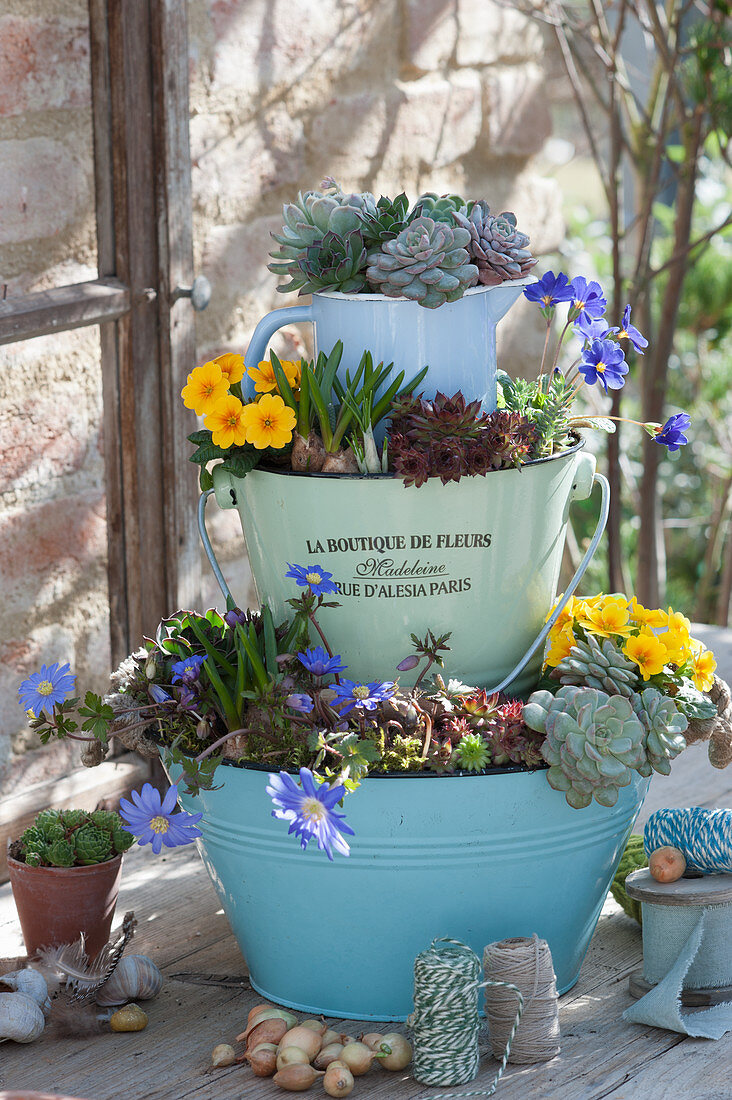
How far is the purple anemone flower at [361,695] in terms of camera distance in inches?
48.2

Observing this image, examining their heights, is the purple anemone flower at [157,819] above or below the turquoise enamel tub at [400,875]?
above

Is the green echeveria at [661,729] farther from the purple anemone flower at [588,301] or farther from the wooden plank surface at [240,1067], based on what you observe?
the purple anemone flower at [588,301]

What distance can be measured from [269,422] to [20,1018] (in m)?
0.63

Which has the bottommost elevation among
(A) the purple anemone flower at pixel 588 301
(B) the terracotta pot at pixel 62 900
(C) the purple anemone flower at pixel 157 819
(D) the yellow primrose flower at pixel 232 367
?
(B) the terracotta pot at pixel 62 900

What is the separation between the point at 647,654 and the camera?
4.37 feet

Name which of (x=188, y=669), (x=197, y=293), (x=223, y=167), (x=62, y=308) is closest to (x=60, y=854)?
(x=188, y=669)

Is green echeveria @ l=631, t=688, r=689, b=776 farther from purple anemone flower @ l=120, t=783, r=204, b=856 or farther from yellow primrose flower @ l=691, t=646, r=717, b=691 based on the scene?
purple anemone flower @ l=120, t=783, r=204, b=856

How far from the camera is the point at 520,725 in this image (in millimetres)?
1267

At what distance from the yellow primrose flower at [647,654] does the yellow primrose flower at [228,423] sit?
455 millimetres

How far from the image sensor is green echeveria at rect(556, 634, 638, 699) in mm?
1301

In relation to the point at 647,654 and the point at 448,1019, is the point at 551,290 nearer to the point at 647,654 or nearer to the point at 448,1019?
the point at 647,654

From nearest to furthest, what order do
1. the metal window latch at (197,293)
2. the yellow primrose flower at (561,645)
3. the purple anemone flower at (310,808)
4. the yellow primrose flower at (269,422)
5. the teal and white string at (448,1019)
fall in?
1. the purple anemone flower at (310,808)
2. the teal and white string at (448,1019)
3. the yellow primrose flower at (269,422)
4. the yellow primrose flower at (561,645)
5. the metal window latch at (197,293)

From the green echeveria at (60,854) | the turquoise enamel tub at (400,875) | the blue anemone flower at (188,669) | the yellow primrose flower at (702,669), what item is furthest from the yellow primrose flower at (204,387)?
the yellow primrose flower at (702,669)

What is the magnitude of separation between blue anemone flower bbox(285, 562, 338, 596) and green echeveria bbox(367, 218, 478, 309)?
29cm
